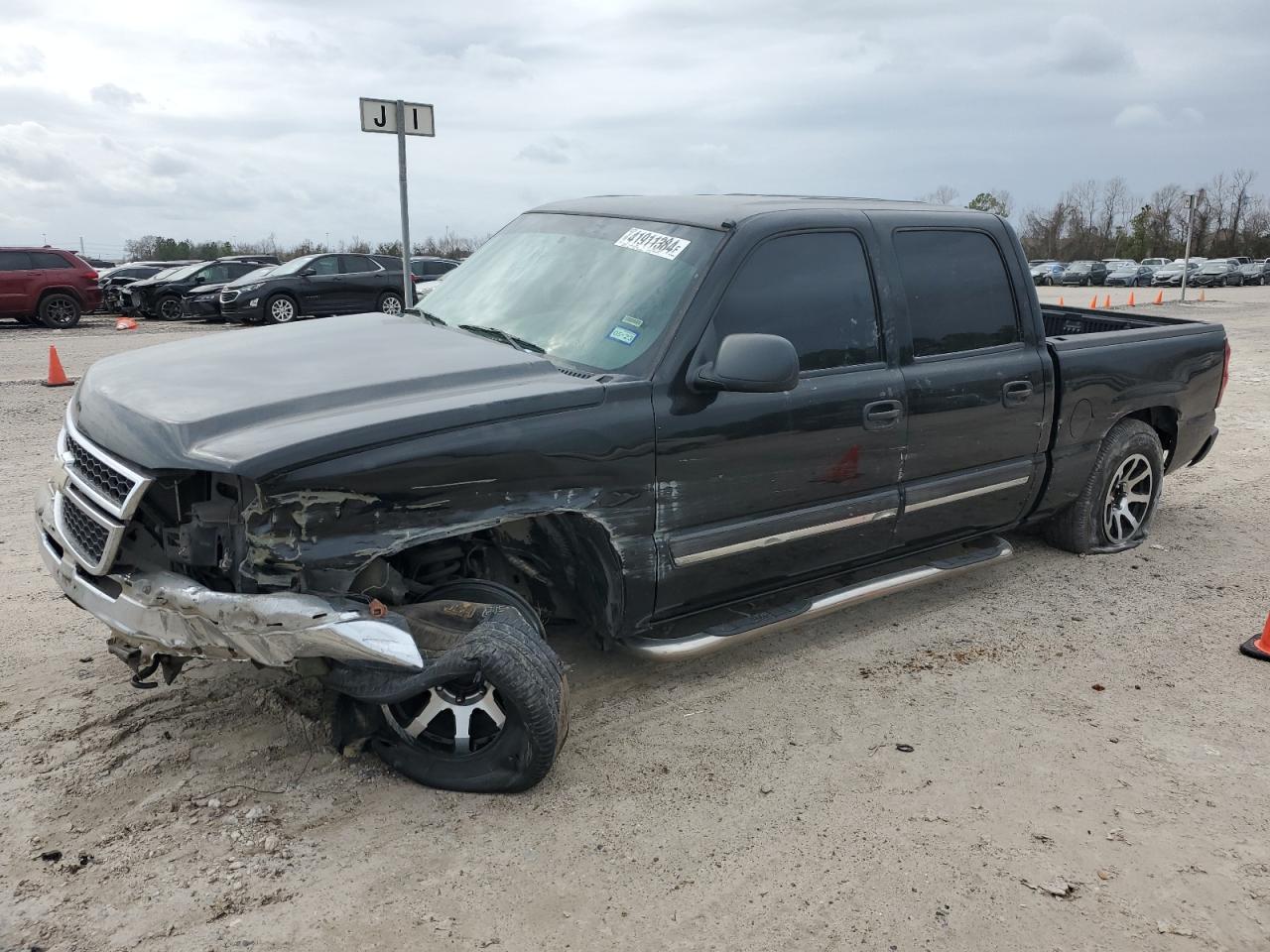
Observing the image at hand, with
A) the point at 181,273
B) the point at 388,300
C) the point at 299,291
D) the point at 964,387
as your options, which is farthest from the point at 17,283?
the point at 964,387

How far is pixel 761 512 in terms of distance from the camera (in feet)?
12.4

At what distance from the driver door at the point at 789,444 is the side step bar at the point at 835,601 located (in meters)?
0.13

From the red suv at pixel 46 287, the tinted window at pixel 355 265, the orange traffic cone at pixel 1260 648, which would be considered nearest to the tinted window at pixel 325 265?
the tinted window at pixel 355 265

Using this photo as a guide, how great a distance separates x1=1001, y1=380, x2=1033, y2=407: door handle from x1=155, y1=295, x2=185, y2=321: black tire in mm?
20944

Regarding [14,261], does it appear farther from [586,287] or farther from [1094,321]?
[1094,321]

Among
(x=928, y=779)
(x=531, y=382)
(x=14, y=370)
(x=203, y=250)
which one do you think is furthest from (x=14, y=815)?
(x=203, y=250)

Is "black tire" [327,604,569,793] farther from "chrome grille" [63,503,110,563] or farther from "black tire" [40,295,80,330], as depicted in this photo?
"black tire" [40,295,80,330]

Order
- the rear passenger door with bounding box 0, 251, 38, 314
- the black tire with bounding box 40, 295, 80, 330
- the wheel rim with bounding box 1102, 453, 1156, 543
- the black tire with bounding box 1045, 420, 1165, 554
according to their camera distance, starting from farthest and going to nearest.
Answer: the black tire with bounding box 40, 295, 80, 330, the rear passenger door with bounding box 0, 251, 38, 314, the wheel rim with bounding box 1102, 453, 1156, 543, the black tire with bounding box 1045, 420, 1165, 554

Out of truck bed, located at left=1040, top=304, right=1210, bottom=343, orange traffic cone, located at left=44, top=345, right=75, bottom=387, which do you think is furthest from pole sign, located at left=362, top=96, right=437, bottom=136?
truck bed, located at left=1040, top=304, right=1210, bottom=343

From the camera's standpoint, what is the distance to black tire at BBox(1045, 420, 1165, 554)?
537 cm

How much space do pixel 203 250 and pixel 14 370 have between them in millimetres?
51122

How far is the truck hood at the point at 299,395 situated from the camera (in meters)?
2.78

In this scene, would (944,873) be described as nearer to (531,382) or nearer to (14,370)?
(531,382)

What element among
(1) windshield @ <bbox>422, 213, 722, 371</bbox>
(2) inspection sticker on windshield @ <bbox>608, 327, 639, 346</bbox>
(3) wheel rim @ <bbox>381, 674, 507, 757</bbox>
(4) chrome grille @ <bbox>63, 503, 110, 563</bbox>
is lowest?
(3) wheel rim @ <bbox>381, 674, 507, 757</bbox>
